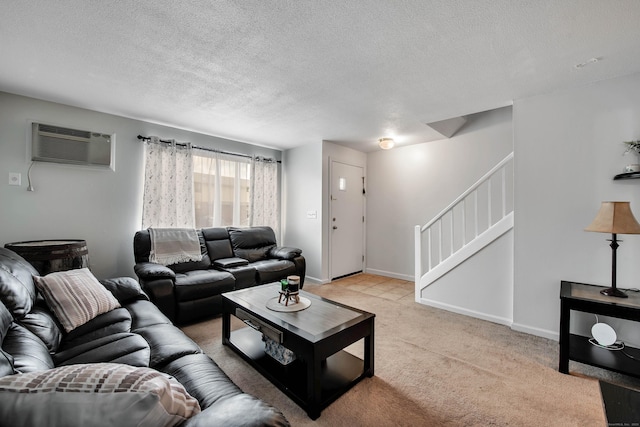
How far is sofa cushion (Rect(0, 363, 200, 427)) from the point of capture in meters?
0.62

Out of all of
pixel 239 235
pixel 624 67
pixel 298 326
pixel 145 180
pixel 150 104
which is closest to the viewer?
pixel 298 326

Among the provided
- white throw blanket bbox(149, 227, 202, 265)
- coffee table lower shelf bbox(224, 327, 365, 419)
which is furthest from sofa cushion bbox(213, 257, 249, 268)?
coffee table lower shelf bbox(224, 327, 365, 419)

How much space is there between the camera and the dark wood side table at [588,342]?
6.23 ft

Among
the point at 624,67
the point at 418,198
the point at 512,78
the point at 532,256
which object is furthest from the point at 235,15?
the point at 418,198

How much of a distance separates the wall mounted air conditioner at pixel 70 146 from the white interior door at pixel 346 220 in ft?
10.1

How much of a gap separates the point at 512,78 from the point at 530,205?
1.19 metres

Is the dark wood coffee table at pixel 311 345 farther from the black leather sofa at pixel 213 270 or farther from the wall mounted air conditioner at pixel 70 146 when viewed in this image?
the wall mounted air conditioner at pixel 70 146

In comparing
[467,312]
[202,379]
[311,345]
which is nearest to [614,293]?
[467,312]

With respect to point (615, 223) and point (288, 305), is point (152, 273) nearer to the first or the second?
point (288, 305)

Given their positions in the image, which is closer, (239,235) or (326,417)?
(326,417)

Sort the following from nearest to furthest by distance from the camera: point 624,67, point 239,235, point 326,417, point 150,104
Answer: point 326,417 < point 624,67 < point 150,104 < point 239,235

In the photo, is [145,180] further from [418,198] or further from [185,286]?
[418,198]

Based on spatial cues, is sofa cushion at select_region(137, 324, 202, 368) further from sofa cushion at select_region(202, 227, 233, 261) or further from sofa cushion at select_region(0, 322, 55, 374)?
sofa cushion at select_region(202, 227, 233, 261)

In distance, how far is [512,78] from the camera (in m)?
2.38
